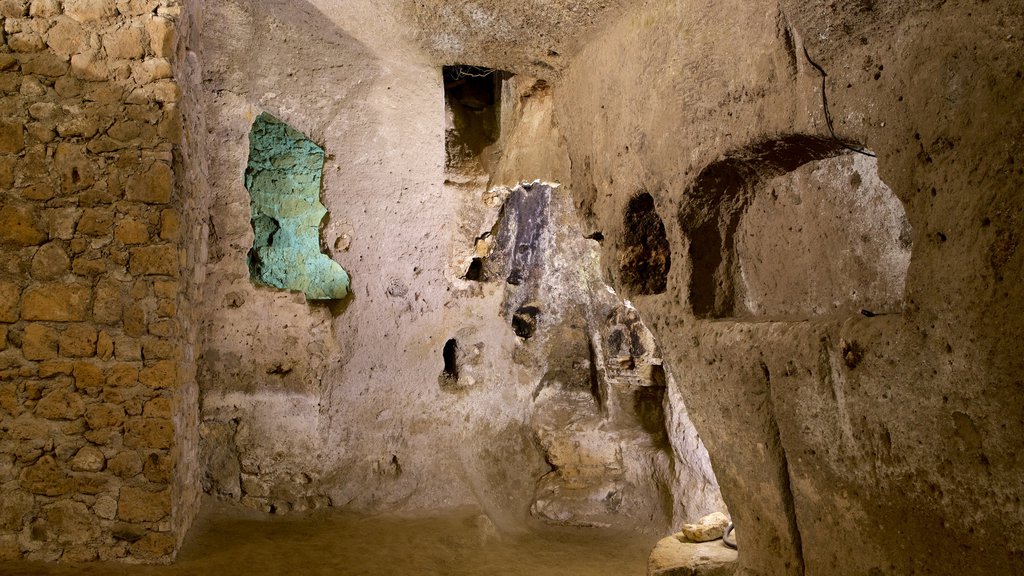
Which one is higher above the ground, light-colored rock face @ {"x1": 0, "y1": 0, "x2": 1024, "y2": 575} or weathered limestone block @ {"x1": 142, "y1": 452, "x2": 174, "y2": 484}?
light-colored rock face @ {"x1": 0, "y1": 0, "x2": 1024, "y2": 575}

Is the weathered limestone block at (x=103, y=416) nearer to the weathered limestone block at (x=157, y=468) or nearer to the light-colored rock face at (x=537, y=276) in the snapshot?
the light-colored rock face at (x=537, y=276)

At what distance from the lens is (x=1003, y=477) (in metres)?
1.45

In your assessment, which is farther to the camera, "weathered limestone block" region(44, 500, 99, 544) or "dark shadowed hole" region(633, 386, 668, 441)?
"dark shadowed hole" region(633, 386, 668, 441)

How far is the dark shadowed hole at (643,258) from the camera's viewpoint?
322 cm

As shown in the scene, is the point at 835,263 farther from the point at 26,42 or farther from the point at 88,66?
the point at 26,42

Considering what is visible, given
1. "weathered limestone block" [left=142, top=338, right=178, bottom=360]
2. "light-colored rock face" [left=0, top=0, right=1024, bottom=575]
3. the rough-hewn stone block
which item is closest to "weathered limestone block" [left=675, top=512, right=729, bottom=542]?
"light-colored rock face" [left=0, top=0, right=1024, bottom=575]

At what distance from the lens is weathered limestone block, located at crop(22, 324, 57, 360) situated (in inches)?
142

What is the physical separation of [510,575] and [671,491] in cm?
Result: 124

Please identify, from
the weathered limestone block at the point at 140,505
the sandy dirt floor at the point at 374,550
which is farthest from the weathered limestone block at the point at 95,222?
the sandy dirt floor at the point at 374,550

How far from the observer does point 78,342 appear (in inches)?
143

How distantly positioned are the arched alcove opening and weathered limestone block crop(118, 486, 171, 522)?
2784 mm

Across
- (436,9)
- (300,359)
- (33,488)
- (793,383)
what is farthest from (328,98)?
(793,383)

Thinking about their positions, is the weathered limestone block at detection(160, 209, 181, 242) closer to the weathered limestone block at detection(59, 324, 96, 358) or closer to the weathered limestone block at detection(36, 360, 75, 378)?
the weathered limestone block at detection(59, 324, 96, 358)

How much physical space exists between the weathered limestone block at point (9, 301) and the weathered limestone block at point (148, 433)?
2.45 ft
